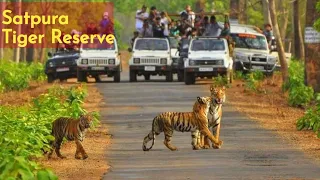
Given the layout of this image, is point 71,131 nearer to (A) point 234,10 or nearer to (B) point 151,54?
(B) point 151,54

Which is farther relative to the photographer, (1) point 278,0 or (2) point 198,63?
(1) point 278,0

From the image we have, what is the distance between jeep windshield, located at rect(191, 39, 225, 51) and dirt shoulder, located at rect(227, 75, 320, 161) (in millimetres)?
1405

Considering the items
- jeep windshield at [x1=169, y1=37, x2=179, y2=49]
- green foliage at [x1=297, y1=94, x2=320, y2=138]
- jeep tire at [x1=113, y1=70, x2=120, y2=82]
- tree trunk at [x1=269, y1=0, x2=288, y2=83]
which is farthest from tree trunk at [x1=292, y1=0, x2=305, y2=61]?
green foliage at [x1=297, y1=94, x2=320, y2=138]

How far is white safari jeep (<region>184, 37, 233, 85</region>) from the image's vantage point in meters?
45.2

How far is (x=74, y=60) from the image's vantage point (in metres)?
49.2

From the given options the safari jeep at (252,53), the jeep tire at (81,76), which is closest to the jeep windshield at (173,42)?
the safari jeep at (252,53)

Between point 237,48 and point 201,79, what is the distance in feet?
6.01

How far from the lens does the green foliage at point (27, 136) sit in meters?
14.7

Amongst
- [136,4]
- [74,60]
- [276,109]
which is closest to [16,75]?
[74,60]

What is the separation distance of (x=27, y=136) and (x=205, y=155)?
388 cm

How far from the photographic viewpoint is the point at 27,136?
1777cm

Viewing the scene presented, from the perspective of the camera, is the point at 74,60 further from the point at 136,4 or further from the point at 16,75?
the point at 136,4

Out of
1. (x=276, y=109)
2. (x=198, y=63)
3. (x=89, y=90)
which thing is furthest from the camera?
(x=198, y=63)

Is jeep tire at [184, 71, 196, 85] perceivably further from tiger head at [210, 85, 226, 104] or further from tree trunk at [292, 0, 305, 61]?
tiger head at [210, 85, 226, 104]
